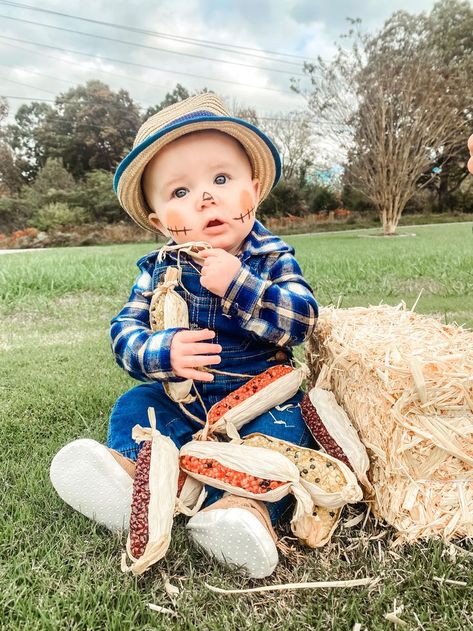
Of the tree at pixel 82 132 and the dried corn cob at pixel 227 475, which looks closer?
the dried corn cob at pixel 227 475

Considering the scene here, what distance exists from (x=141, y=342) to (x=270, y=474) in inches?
22.2

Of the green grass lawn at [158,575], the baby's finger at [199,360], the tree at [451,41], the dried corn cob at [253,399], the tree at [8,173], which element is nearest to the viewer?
the green grass lawn at [158,575]

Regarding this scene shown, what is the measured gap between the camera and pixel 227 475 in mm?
1461

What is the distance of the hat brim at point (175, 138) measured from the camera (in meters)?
1.65

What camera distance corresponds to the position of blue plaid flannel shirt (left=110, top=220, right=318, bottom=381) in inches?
63.2

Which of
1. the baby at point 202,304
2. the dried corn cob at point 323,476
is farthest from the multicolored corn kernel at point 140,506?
the dried corn cob at point 323,476

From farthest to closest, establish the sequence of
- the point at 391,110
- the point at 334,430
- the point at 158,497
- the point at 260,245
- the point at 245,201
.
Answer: the point at 391,110 < the point at 260,245 < the point at 245,201 < the point at 334,430 < the point at 158,497

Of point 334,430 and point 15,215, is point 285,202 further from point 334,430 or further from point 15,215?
point 334,430

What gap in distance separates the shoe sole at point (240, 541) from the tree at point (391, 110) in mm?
18251

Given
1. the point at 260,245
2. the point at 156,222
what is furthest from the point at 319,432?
the point at 156,222

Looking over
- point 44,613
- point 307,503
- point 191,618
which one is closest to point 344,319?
point 307,503

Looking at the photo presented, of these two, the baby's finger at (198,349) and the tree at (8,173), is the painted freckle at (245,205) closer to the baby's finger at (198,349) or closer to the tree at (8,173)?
the baby's finger at (198,349)

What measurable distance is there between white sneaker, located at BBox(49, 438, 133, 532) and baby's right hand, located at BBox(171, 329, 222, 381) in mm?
314

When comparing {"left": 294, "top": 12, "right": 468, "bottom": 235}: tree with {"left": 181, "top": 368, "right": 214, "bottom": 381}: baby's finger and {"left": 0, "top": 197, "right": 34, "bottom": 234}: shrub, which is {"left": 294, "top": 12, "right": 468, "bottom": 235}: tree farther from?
{"left": 181, "top": 368, "right": 214, "bottom": 381}: baby's finger
